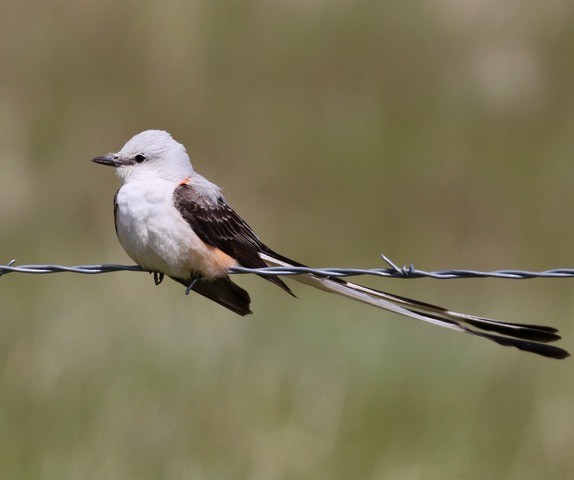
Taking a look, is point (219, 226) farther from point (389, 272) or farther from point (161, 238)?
point (389, 272)

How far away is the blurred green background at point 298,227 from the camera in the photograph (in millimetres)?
5707

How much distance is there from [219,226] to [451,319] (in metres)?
0.95

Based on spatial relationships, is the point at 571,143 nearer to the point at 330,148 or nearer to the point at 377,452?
the point at 330,148

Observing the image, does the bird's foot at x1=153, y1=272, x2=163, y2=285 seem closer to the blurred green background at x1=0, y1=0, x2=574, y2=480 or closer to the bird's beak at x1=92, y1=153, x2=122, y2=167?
the bird's beak at x1=92, y1=153, x2=122, y2=167

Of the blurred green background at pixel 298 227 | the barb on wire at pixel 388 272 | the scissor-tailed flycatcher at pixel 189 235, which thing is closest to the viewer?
the barb on wire at pixel 388 272

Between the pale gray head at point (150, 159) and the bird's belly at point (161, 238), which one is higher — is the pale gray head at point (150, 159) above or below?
above

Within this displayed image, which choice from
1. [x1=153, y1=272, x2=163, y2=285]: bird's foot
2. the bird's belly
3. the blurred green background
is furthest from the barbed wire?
the blurred green background

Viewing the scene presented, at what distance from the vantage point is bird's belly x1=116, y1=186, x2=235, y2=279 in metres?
4.69

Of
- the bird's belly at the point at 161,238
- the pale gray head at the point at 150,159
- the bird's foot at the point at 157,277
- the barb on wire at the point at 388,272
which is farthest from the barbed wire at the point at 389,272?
the pale gray head at the point at 150,159

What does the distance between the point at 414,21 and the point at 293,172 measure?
5.56 ft

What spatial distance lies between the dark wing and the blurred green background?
3.61ft

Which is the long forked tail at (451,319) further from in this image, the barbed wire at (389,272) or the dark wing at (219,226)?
the barbed wire at (389,272)

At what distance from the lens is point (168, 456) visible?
5535 mm

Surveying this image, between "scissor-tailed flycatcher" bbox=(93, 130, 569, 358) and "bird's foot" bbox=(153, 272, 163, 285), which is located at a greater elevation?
"scissor-tailed flycatcher" bbox=(93, 130, 569, 358)
